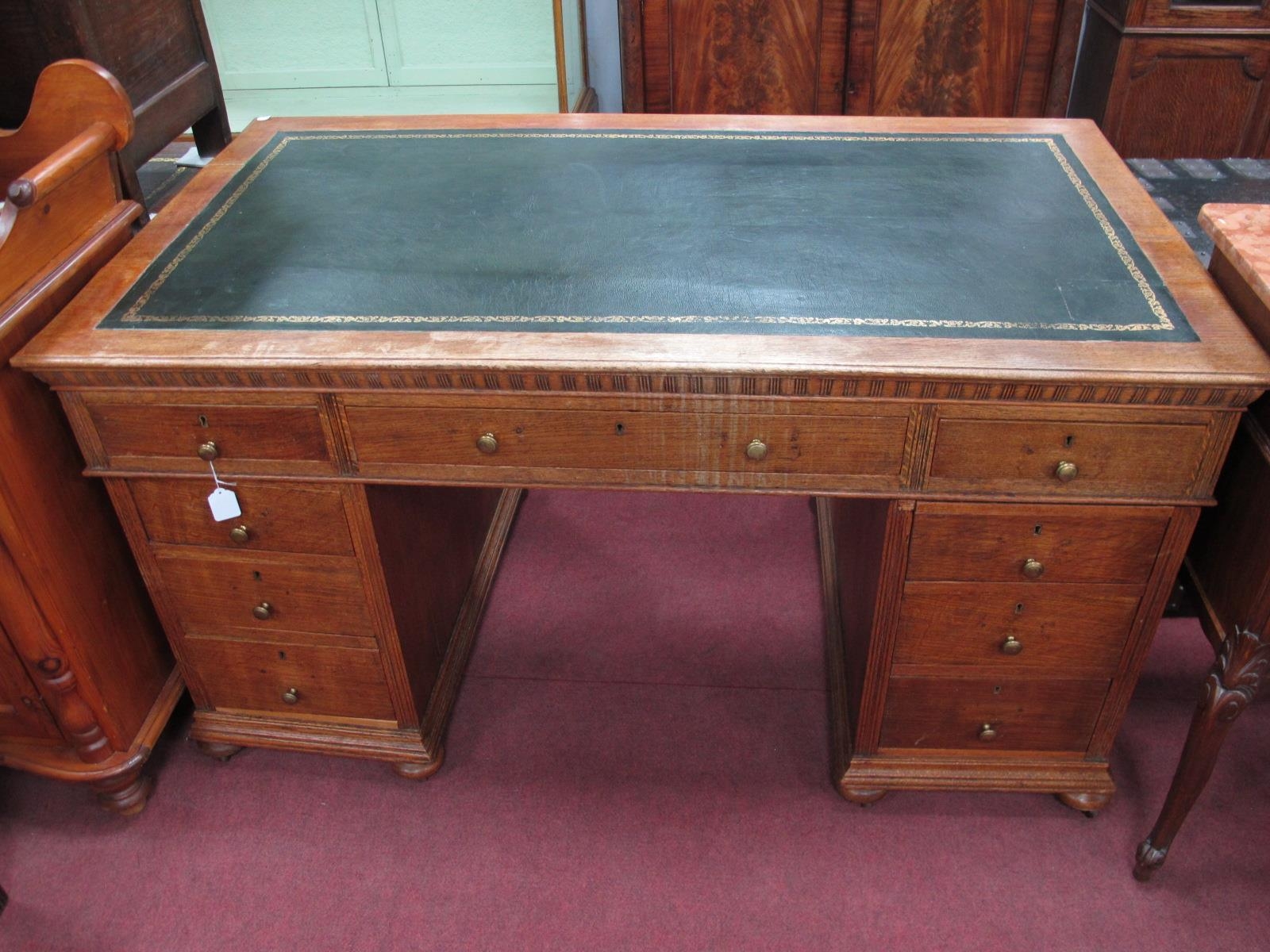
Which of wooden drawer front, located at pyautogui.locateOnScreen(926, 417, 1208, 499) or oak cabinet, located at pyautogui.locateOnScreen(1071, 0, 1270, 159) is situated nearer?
wooden drawer front, located at pyautogui.locateOnScreen(926, 417, 1208, 499)

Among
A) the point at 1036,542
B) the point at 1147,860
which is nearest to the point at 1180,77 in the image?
the point at 1036,542

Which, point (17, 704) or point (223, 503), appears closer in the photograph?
point (223, 503)

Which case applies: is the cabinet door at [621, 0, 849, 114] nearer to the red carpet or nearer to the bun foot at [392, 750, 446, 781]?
the red carpet

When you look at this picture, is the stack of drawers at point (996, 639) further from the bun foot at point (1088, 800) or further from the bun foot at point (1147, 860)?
the bun foot at point (1147, 860)

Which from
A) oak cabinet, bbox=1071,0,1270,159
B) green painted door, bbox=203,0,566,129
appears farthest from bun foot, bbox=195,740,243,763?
oak cabinet, bbox=1071,0,1270,159

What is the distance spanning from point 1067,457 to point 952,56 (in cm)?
222

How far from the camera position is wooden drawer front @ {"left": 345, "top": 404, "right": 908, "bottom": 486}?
147cm

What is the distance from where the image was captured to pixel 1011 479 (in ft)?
4.89

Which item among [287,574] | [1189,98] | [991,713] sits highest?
[1189,98]

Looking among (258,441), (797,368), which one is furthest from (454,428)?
(797,368)

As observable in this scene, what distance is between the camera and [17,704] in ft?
5.98

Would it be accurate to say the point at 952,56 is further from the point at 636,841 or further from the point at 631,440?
the point at 636,841

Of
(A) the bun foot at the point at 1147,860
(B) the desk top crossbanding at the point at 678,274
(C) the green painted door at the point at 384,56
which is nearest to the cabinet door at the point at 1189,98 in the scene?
(B) the desk top crossbanding at the point at 678,274

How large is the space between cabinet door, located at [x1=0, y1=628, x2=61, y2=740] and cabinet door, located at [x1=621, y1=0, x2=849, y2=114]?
2417mm
